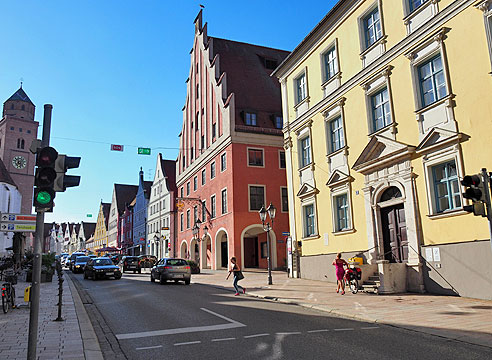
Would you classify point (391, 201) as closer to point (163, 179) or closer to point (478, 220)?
point (478, 220)

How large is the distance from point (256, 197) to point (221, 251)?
23.1 feet

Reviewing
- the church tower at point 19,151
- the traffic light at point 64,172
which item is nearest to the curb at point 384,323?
A: the traffic light at point 64,172

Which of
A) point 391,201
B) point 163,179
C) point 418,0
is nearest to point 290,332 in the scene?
point 391,201

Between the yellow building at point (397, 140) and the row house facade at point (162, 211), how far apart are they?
3474 centimetres

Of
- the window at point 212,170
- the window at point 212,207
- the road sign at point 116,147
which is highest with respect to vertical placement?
the window at point 212,170

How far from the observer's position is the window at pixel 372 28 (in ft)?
60.0

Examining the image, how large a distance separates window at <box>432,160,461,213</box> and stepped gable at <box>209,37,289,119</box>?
80.5 feet

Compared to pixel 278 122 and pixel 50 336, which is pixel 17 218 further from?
pixel 278 122

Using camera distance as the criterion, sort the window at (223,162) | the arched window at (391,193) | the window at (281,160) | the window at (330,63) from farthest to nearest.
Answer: the window at (281,160) < the window at (223,162) < the window at (330,63) < the arched window at (391,193)

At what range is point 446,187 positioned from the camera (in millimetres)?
14609

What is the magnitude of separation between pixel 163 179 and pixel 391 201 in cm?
4905

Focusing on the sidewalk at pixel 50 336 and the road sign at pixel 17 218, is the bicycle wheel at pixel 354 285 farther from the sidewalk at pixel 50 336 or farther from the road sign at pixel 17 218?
the road sign at pixel 17 218

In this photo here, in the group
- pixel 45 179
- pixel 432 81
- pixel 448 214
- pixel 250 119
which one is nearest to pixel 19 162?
pixel 250 119

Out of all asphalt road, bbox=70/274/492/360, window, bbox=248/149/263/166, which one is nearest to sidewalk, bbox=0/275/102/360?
asphalt road, bbox=70/274/492/360
